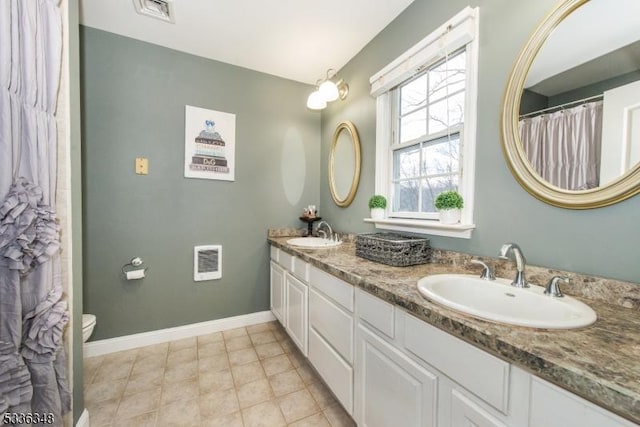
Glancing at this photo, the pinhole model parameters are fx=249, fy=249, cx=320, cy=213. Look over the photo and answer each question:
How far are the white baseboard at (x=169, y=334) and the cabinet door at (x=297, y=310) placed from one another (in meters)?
0.60

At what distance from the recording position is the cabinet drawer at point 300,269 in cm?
173

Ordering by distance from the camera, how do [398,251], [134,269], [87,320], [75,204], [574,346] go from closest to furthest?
1. [574,346]
2. [75,204]
3. [398,251]
4. [87,320]
5. [134,269]

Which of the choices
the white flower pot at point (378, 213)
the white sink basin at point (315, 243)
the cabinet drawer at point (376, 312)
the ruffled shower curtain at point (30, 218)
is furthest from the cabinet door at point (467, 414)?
the ruffled shower curtain at point (30, 218)

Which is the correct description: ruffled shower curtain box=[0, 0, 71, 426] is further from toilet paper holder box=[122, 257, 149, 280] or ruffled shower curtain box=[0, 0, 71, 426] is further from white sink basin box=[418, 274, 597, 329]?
white sink basin box=[418, 274, 597, 329]

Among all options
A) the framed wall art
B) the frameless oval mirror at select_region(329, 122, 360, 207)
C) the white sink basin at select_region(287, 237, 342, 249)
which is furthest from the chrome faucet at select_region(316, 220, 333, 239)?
the framed wall art

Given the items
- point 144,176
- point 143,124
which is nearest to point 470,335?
point 144,176

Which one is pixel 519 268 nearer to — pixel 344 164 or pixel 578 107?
pixel 578 107

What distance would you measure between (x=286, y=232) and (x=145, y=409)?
1679mm

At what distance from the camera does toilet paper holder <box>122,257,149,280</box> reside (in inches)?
80.2

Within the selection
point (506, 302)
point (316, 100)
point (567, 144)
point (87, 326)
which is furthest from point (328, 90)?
point (87, 326)

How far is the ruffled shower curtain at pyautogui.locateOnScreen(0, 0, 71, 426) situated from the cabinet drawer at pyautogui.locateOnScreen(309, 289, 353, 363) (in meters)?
1.19

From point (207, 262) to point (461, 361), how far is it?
2.19 m

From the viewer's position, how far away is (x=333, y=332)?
1.41 metres

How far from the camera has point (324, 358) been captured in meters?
1.51
